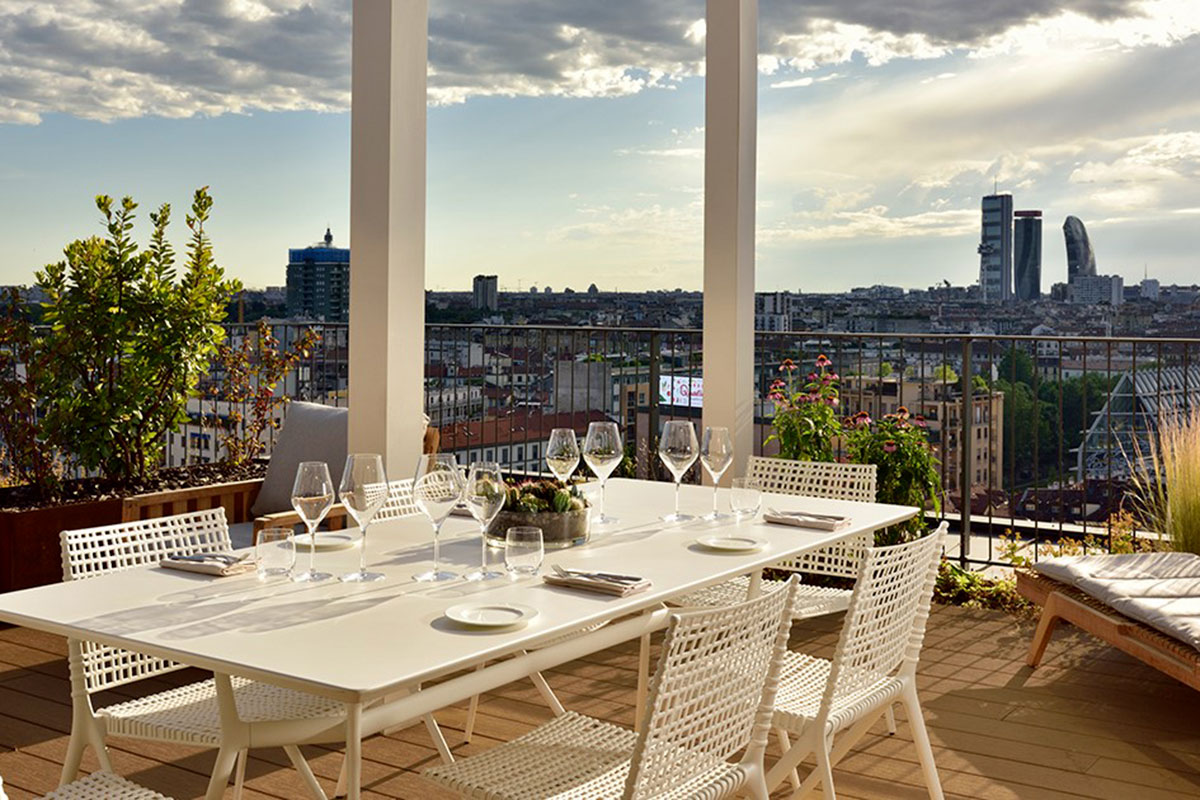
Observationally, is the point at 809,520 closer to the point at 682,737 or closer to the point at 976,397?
the point at 682,737

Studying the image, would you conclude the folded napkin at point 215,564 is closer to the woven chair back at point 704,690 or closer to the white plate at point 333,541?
the white plate at point 333,541

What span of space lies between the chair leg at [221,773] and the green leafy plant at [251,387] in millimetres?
4523

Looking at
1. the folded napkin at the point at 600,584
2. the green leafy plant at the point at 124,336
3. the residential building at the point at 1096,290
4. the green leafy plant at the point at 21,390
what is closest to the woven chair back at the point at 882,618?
the folded napkin at the point at 600,584

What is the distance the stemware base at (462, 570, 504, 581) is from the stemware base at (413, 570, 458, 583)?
0.03 metres

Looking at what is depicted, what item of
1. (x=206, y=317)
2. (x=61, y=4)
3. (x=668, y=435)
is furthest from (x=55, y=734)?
(x=61, y=4)

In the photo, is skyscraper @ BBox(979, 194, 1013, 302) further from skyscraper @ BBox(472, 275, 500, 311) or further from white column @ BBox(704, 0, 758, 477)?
skyscraper @ BBox(472, 275, 500, 311)

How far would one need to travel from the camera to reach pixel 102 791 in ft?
6.98

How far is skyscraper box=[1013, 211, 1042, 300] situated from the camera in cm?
765

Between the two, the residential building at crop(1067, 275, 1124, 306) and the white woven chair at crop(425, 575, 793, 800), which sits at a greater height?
the residential building at crop(1067, 275, 1124, 306)

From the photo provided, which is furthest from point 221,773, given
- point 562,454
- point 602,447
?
point 602,447

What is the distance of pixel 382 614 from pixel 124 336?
3.91 m

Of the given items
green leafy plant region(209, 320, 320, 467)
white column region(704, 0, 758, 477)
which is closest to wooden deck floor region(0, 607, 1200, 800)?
white column region(704, 0, 758, 477)

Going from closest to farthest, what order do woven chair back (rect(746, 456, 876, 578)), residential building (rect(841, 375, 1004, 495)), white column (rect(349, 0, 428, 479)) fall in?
woven chair back (rect(746, 456, 876, 578))
white column (rect(349, 0, 428, 479))
residential building (rect(841, 375, 1004, 495))

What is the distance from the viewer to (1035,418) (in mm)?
6086
